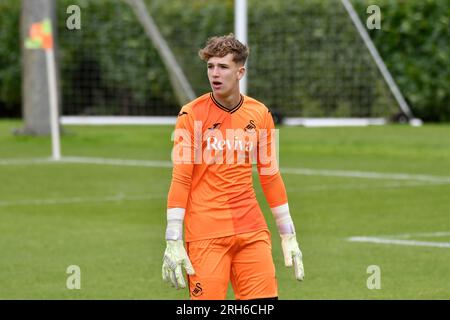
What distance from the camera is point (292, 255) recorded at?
855cm

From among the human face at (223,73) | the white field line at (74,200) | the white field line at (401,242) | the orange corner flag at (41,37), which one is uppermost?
the human face at (223,73)

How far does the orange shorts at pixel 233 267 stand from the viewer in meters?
8.22

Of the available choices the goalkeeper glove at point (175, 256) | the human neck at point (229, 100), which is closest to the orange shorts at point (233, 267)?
the goalkeeper glove at point (175, 256)

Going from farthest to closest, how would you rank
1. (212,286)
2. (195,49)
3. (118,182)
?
(195,49) → (118,182) → (212,286)

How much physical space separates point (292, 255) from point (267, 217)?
885 centimetres

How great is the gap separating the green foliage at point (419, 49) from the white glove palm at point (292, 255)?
2693cm

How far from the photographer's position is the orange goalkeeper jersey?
827 cm

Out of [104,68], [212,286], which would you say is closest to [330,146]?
[104,68]

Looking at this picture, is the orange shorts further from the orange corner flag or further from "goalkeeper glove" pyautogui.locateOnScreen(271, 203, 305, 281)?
the orange corner flag

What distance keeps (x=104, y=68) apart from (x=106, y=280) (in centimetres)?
2573

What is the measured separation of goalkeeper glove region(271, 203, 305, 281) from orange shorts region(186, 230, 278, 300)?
0.19 meters

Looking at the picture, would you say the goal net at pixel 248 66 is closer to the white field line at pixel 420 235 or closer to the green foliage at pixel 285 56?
the green foliage at pixel 285 56

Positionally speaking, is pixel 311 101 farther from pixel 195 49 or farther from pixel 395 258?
pixel 395 258

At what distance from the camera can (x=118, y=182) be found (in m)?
22.3
